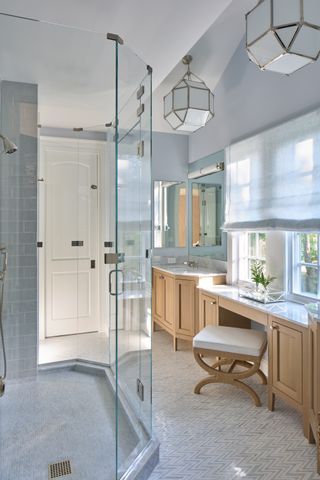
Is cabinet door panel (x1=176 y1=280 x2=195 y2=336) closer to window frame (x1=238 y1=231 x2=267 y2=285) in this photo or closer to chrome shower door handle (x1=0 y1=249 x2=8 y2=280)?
window frame (x1=238 y1=231 x2=267 y2=285)

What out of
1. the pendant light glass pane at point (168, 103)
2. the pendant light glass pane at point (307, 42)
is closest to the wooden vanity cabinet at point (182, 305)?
the pendant light glass pane at point (168, 103)

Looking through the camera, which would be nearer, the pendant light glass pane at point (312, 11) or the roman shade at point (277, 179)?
the pendant light glass pane at point (312, 11)

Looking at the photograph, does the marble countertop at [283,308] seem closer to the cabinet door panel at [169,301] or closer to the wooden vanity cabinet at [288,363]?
the wooden vanity cabinet at [288,363]

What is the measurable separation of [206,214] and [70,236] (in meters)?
1.75

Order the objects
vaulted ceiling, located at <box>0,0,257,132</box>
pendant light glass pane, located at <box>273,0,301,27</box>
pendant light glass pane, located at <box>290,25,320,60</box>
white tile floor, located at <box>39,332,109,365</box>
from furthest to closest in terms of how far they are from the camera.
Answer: white tile floor, located at <box>39,332,109,365</box>, vaulted ceiling, located at <box>0,0,257,132</box>, pendant light glass pane, located at <box>290,25,320,60</box>, pendant light glass pane, located at <box>273,0,301,27</box>

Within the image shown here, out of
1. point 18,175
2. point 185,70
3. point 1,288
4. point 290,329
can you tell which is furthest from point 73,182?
point 290,329

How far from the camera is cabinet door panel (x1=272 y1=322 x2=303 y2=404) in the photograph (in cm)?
223

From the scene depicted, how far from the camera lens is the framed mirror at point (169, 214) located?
15.3 ft

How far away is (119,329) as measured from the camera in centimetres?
209

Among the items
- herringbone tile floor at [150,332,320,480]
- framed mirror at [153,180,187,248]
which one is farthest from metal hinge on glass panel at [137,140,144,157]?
framed mirror at [153,180,187,248]

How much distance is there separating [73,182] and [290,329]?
8.79ft

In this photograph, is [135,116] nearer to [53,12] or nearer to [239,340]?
[53,12]

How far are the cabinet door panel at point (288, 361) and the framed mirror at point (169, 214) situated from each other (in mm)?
2429

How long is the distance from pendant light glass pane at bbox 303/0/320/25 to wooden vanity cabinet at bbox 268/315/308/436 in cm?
173
